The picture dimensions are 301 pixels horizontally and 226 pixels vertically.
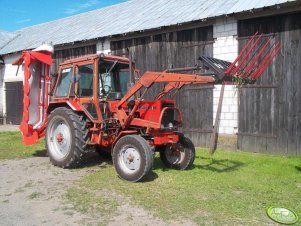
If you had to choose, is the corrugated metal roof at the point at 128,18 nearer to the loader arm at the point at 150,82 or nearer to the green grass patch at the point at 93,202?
the loader arm at the point at 150,82

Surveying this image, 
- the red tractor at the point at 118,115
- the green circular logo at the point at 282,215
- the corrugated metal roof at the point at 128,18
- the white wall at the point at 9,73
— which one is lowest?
the green circular logo at the point at 282,215

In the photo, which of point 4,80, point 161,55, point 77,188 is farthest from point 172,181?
point 4,80

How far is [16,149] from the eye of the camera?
385 inches

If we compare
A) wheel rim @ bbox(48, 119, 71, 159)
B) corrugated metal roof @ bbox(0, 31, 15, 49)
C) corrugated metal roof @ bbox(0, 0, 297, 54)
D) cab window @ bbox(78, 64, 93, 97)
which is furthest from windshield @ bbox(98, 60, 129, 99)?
corrugated metal roof @ bbox(0, 31, 15, 49)

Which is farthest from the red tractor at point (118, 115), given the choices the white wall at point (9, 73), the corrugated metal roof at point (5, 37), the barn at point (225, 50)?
the corrugated metal roof at point (5, 37)

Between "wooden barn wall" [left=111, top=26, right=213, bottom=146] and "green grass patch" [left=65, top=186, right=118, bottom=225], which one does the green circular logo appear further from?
"wooden barn wall" [left=111, top=26, right=213, bottom=146]

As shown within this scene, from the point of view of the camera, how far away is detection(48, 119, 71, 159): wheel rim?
24.6 feet

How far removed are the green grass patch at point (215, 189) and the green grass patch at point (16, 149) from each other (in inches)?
112

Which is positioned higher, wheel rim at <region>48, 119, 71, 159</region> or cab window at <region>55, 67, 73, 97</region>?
cab window at <region>55, 67, 73, 97</region>

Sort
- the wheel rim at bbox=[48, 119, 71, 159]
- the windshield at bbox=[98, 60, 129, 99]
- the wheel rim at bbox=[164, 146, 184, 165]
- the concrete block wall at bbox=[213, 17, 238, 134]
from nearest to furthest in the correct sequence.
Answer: the wheel rim at bbox=[164, 146, 184, 165] < the windshield at bbox=[98, 60, 129, 99] < the wheel rim at bbox=[48, 119, 71, 159] < the concrete block wall at bbox=[213, 17, 238, 134]

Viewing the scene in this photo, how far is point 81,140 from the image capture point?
6918 millimetres

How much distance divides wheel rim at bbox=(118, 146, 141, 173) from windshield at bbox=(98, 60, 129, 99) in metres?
1.39

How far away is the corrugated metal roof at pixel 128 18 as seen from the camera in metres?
9.82

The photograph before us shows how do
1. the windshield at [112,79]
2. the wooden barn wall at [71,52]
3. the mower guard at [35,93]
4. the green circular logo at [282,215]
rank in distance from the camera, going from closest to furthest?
1. the green circular logo at [282,215]
2. the windshield at [112,79]
3. the mower guard at [35,93]
4. the wooden barn wall at [71,52]
